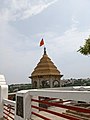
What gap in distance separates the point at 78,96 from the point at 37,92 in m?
1.73

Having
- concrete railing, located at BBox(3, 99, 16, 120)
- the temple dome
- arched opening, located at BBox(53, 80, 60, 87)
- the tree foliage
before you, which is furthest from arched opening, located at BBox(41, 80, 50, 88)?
concrete railing, located at BBox(3, 99, 16, 120)

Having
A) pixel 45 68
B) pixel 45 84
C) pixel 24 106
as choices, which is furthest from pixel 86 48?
pixel 24 106

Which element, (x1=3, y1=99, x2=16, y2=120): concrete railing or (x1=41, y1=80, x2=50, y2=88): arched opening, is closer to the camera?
(x1=3, y1=99, x2=16, y2=120): concrete railing

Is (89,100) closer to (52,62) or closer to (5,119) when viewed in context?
(5,119)

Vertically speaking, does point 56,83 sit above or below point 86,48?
below

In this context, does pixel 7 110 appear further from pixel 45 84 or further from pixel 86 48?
pixel 45 84

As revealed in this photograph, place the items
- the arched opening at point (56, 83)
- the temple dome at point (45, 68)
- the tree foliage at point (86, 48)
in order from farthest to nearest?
the temple dome at point (45, 68) → the arched opening at point (56, 83) → the tree foliage at point (86, 48)

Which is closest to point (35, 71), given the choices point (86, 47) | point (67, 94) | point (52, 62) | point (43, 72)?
point (43, 72)

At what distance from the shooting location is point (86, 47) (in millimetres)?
13734

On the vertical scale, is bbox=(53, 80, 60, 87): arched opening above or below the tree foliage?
below

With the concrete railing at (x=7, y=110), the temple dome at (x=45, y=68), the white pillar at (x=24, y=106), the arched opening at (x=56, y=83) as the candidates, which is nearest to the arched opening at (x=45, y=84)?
the arched opening at (x=56, y=83)

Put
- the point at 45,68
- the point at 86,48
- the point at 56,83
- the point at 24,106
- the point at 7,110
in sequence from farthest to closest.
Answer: the point at 45,68 < the point at 56,83 < the point at 86,48 < the point at 7,110 < the point at 24,106

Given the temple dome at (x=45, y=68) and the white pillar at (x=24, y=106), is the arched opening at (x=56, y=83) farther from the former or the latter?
the white pillar at (x=24, y=106)

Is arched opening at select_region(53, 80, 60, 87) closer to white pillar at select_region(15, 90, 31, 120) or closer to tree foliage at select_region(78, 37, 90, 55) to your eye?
tree foliage at select_region(78, 37, 90, 55)
